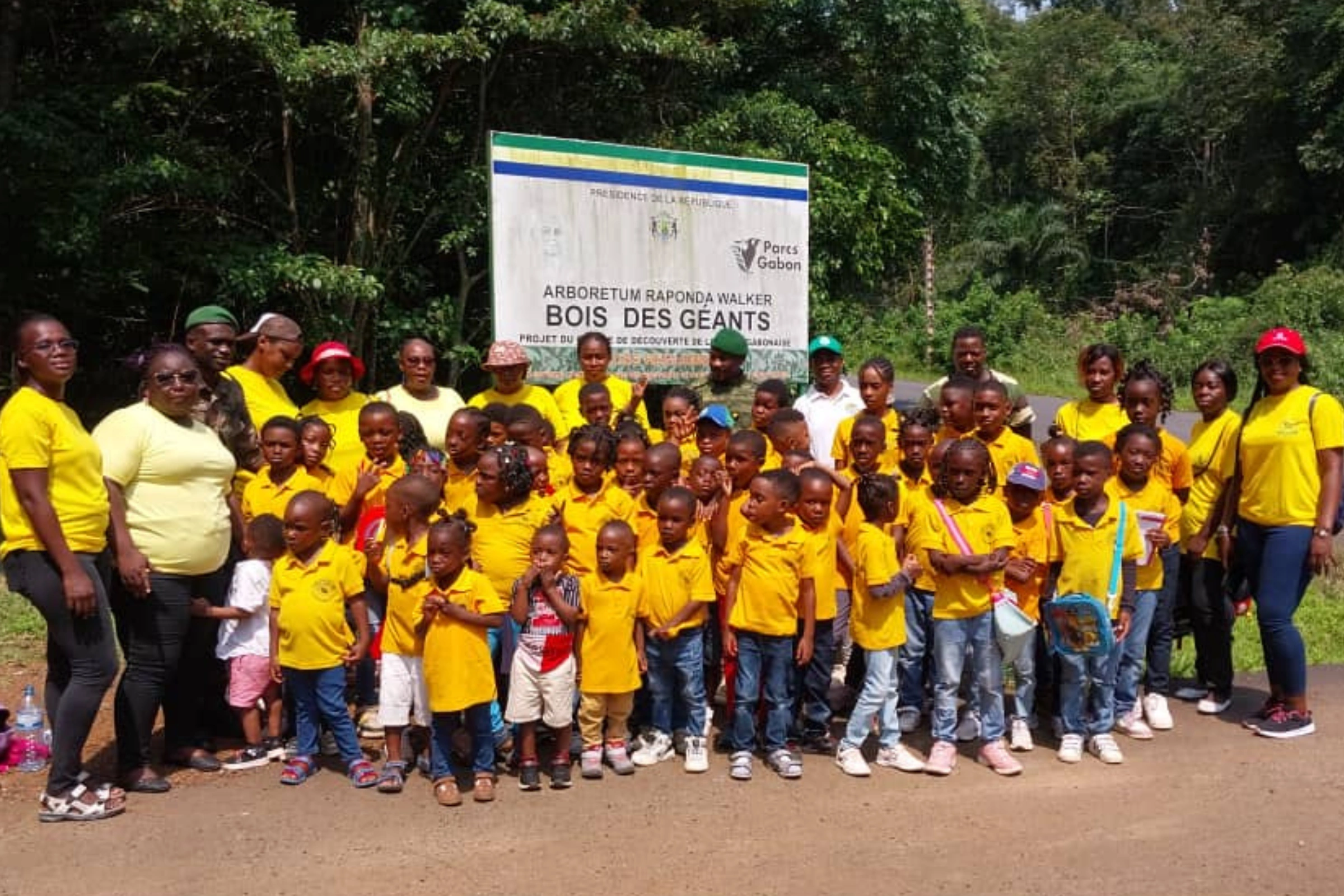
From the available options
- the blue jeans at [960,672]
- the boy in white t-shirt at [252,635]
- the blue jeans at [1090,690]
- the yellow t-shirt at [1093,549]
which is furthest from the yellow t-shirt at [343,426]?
the blue jeans at [1090,690]

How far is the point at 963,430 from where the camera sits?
5.23 metres

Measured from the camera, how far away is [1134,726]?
4.96 m

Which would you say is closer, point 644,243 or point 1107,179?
point 644,243

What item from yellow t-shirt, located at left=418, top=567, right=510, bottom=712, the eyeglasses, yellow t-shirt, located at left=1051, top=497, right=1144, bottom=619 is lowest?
yellow t-shirt, located at left=418, top=567, right=510, bottom=712

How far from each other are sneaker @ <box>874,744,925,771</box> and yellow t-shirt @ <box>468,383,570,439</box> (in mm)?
2288

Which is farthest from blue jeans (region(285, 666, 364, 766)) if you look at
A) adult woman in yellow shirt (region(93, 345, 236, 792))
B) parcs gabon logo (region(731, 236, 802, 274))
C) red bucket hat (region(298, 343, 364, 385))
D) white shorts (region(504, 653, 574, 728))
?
parcs gabon logo (region(731, 236, 802, 274))

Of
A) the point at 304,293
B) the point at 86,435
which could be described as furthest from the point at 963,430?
the point at 304,293

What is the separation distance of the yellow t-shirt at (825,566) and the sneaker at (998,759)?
84cm

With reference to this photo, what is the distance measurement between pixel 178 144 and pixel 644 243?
4547mm

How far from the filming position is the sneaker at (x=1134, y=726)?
492 centimetres

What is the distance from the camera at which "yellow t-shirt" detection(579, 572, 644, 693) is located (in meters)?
4.41

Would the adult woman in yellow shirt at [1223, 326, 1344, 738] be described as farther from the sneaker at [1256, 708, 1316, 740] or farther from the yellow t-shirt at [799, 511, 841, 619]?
the yellow t-shirt at [799, 511, 841, 619]

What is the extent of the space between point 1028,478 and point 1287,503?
4.29 ft

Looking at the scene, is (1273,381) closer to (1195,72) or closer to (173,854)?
(173,854)
